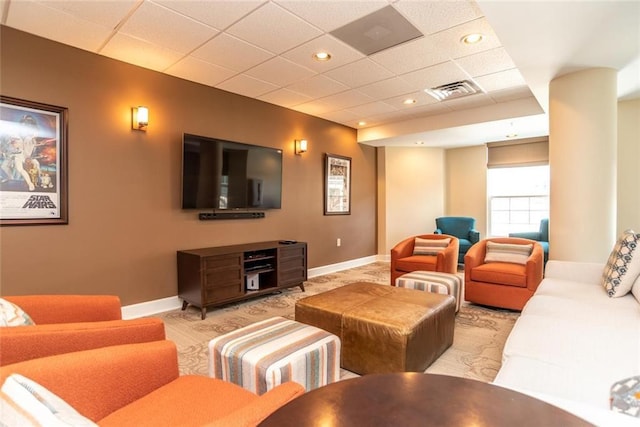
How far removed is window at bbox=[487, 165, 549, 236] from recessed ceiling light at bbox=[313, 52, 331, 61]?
4.91 metres

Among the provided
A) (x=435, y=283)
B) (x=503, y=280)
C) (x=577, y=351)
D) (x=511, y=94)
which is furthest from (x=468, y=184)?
(x=577, y=351)

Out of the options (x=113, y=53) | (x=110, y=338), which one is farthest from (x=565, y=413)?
(x=113, y=53)

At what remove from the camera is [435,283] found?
10.5ft

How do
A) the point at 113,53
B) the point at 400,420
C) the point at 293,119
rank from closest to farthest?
the point at 400,420, the point at 113,53, the point at 293,119

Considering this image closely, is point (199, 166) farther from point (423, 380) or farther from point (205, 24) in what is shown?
point (423, 380)

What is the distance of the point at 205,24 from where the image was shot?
2660mm

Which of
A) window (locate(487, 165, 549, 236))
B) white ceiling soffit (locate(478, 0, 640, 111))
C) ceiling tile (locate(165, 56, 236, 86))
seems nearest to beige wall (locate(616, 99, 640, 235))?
white ceiling soffit (locate(478, 0, 640, 111))

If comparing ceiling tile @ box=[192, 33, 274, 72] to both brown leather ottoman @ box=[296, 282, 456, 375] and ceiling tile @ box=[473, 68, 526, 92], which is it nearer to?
brown leather ottoman @ box=[296, 282, 456, 375]

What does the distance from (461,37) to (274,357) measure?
2958 millimetres

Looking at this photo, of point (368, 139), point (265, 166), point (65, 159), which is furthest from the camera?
point (368, 139)

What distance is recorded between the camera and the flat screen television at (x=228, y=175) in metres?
3.74

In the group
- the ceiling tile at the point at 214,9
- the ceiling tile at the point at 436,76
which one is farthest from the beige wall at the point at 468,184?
the ceiling tile at the point at 214,9

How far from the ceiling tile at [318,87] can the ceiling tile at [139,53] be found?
4.56ft

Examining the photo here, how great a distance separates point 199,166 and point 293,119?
1.83m
